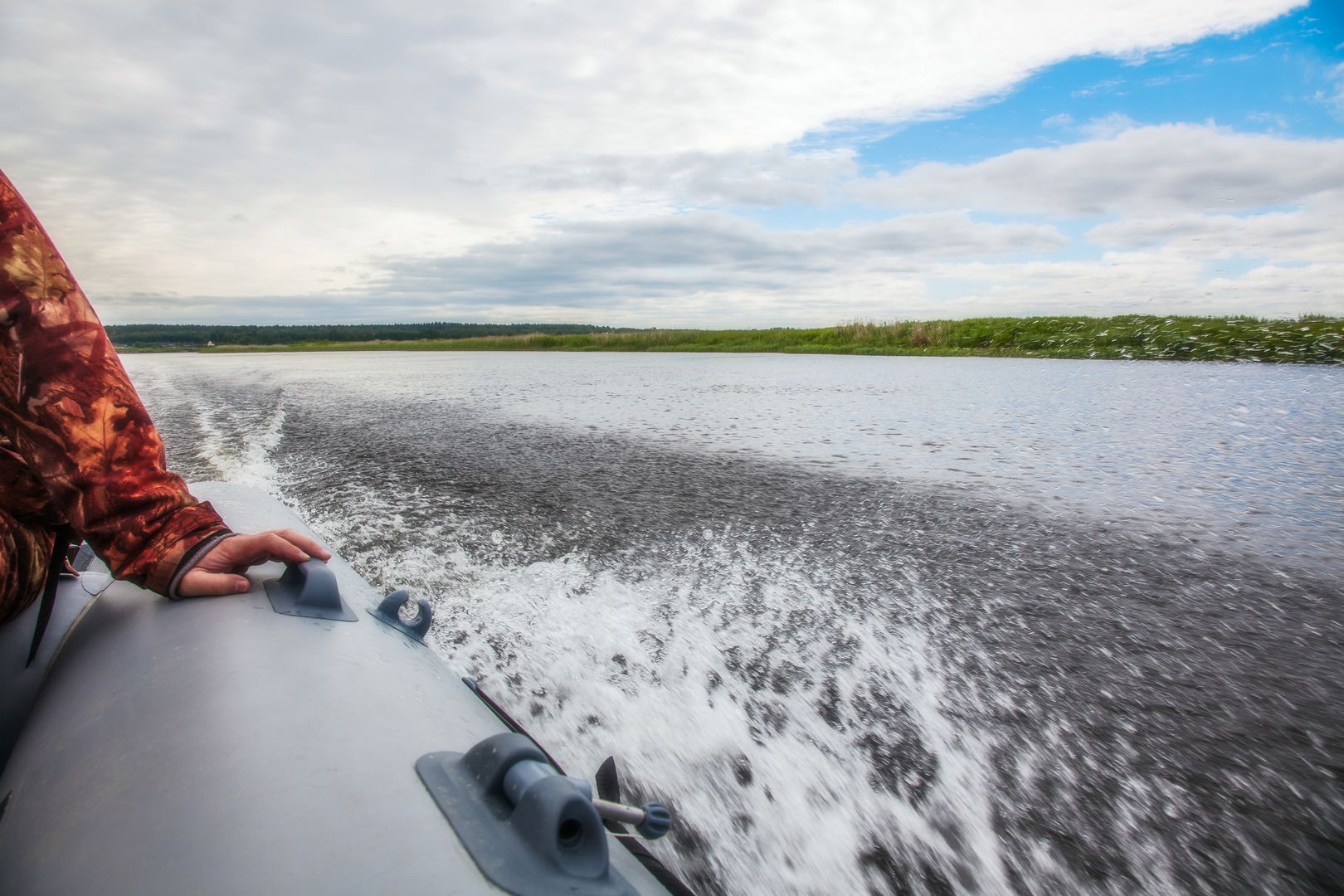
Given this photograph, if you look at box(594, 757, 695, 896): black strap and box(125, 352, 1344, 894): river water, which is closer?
box(594, 757, 695, 896): black strap

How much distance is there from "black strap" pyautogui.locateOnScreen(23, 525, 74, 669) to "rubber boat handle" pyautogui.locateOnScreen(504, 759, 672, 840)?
104cm

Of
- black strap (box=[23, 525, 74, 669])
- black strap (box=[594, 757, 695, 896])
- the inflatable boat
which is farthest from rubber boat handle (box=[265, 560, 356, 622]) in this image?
black strap (box=[594, 757, 695, 896])

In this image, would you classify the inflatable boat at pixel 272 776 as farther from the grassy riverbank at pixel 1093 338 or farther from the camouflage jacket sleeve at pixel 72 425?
the grassy riverbank at pixel 1093 338

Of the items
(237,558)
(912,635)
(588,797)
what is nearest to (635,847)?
(588,797)

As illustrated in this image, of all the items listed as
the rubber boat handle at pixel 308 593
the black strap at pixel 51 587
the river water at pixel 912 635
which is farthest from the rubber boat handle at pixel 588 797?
the black strap at pixel 51 587

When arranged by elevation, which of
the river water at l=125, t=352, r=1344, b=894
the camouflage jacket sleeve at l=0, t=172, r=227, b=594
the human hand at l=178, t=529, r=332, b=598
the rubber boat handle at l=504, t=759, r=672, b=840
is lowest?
the river water at l=125, t=352, r=1344, b=894

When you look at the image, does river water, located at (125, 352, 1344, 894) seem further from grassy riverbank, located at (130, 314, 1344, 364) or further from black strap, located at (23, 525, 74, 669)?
grassy riverbank, located at (130, 314, 1344, 364)

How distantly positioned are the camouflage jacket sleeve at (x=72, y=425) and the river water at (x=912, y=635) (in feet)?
3.43

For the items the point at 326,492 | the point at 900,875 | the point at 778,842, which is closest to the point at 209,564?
the point at 778,842

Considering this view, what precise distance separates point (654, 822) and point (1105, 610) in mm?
1974

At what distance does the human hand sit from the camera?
1.32 m

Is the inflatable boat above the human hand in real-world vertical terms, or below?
below

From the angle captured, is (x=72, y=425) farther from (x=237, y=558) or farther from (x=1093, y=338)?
(x=1093, y=338)

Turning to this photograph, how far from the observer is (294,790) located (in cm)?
85
